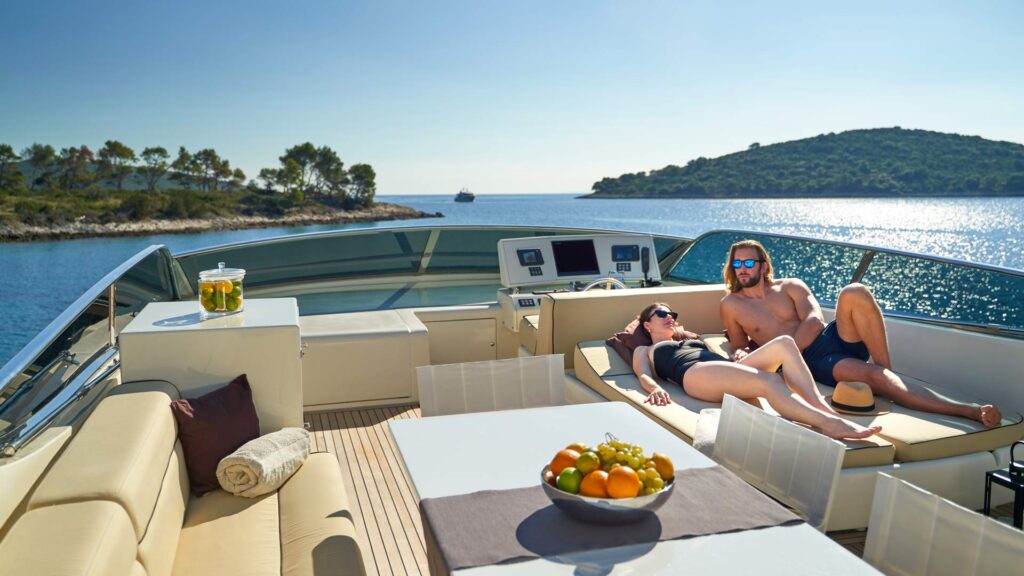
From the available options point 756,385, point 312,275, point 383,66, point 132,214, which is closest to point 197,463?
point 756,385

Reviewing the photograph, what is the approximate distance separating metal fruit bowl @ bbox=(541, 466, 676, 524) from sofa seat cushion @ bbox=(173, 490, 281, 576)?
2.80 ft

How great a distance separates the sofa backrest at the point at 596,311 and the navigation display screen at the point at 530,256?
2.85 feet

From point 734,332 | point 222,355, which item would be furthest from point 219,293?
point 734,332

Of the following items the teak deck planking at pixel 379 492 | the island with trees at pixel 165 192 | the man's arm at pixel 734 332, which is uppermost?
the man's arm at pixel 734 332

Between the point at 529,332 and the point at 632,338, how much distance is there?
0.83 m

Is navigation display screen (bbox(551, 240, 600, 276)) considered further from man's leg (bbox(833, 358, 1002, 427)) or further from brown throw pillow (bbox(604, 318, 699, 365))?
man's leg (bbox(833, 358, 1002, 427))

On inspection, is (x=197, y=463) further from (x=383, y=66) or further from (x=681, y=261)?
(x=383, y=66)

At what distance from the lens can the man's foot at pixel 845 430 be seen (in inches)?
109

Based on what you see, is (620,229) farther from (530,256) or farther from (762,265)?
(762,265)

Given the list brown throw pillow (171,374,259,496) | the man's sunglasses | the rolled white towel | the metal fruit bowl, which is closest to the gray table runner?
the metal fruit bowl

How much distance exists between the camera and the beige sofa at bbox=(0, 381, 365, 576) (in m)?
1.46

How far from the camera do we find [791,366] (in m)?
3.18

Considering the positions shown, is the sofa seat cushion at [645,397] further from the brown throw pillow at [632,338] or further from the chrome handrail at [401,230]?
the chrome handrail at [401,230]

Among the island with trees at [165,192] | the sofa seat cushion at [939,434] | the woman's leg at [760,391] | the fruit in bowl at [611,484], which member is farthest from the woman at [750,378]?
the island with trees at [165,192]
